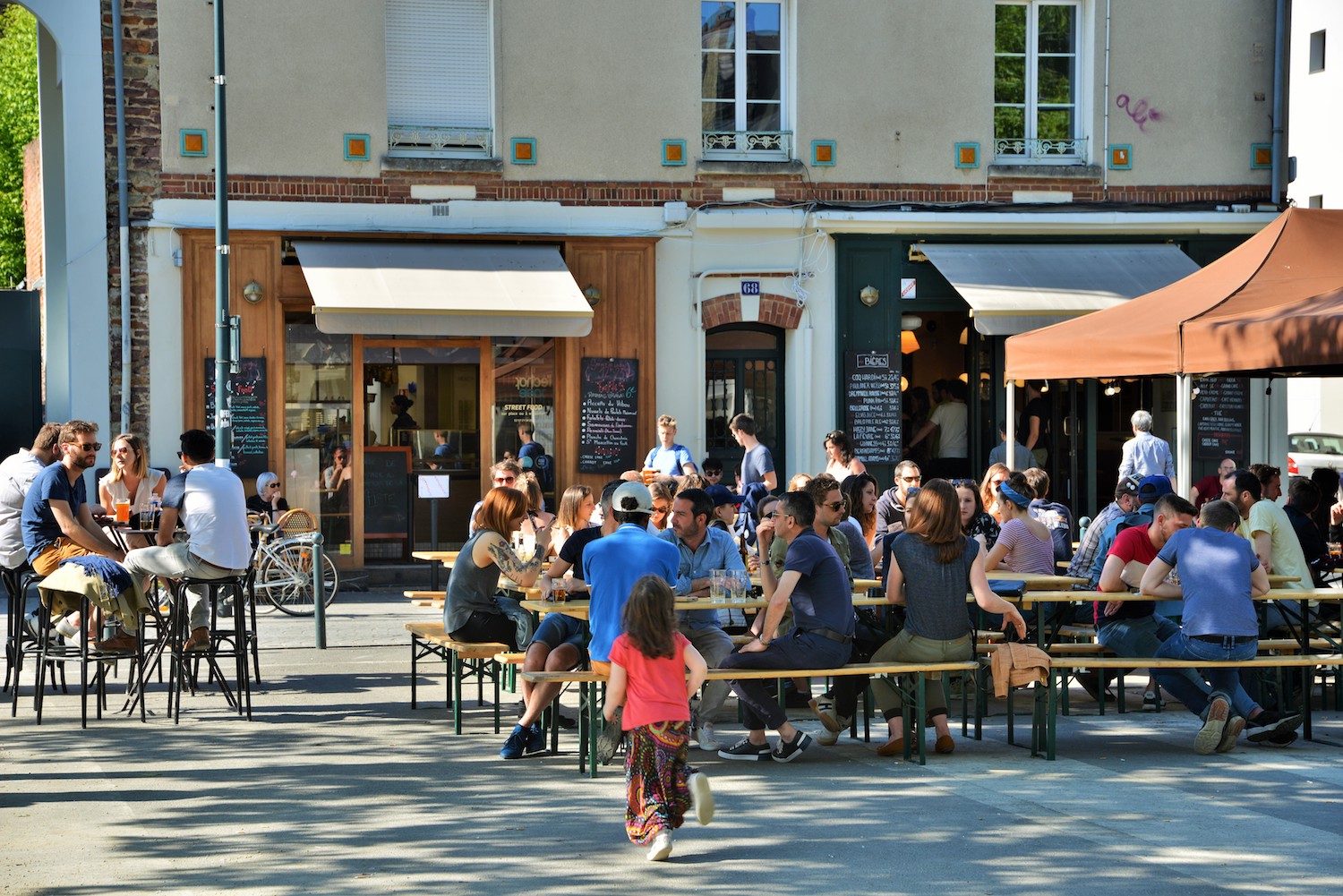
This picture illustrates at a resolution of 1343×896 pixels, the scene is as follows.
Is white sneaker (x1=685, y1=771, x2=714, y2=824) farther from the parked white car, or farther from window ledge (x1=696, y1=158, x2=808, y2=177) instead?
the parked white car

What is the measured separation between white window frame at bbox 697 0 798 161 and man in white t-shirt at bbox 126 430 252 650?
9.17 metres

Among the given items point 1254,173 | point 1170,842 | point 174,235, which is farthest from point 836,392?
point 1170,842

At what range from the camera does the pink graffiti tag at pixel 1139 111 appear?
18578mm

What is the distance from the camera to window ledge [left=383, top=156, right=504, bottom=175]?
17.1m

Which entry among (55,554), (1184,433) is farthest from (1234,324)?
(55,554)

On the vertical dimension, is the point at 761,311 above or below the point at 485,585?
A: above

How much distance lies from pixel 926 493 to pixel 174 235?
10555 millimetres

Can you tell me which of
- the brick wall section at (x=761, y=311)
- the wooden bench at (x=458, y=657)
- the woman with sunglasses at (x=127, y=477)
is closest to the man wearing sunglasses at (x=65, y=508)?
the woman with sunglasses at (x=127, y=477)

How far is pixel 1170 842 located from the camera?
6.75m

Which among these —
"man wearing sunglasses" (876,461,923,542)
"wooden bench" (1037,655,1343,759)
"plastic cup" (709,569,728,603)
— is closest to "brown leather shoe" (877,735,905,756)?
"wooden bench" (1037,655,1343,759)

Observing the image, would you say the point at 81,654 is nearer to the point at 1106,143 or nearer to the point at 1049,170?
the point at 1049,170

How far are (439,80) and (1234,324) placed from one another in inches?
374

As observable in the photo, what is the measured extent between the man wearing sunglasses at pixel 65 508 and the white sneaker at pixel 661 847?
4990 mm

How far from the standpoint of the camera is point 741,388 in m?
18.3
